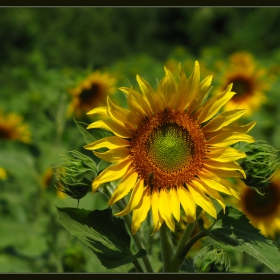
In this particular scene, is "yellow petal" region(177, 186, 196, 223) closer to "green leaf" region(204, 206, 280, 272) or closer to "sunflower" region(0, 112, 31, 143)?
"green leaf" region(204, 206, 280, 272)

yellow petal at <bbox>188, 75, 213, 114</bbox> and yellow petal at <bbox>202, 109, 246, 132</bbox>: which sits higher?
yellow petal at <bbox>188, 75, 213, 114</bbox>

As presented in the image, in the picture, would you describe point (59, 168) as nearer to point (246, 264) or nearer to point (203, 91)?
point (203, 91)

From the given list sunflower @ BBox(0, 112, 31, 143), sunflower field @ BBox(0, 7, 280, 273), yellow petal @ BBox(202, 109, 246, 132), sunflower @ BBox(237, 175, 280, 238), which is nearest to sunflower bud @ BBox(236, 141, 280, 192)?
sunflower field @ BBox(0, 7, 280, 273)

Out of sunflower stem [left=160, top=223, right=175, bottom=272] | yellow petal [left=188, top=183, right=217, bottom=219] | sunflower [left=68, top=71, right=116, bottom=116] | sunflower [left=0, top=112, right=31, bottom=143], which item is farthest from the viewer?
sunflower [left=0, top=112, right=31, bottom=143]

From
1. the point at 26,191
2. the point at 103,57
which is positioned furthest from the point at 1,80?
the point at 26,191

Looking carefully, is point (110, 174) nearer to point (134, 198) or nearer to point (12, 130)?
point (134, 198)

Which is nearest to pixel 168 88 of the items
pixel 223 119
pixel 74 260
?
pixel 223 119

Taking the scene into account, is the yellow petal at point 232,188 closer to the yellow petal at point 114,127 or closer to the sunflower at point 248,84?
the yellow petal at point 114,127
